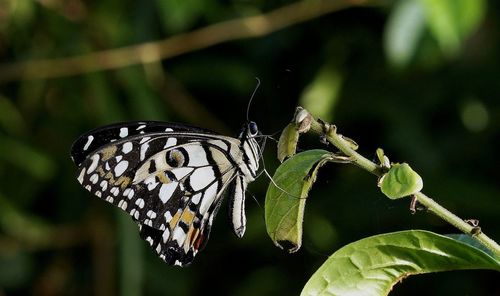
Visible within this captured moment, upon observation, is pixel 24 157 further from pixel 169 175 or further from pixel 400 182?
pixel 400 182

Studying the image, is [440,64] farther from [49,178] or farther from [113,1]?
[49,178]

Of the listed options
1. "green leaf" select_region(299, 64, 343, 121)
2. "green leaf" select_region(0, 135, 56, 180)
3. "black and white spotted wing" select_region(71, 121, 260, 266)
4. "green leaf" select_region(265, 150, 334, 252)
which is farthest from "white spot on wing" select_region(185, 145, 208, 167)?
"green leaf" select_region(0, 135, 56, 180)

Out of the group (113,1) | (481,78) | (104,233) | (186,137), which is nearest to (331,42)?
(481,78)

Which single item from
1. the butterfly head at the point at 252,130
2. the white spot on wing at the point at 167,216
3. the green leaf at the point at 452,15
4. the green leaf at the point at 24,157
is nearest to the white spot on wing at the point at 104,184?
the white spot on wing at the point at 167,216

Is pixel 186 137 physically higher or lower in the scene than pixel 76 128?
lower

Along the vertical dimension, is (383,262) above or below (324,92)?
below

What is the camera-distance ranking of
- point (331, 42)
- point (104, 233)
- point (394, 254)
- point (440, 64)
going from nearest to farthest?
point (394, 254) < point (440, 64) < point (331, 42) < point (104, 233)

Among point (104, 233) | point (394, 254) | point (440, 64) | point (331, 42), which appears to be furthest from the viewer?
point (104, 233)

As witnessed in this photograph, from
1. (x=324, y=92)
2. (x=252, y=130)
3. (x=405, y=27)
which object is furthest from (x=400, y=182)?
(x=324, y=92)
